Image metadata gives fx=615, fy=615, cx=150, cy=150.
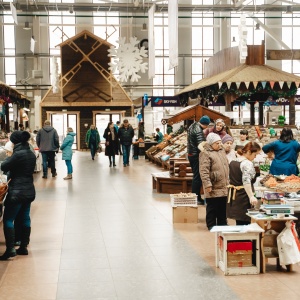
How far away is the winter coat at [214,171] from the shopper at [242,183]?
2.01 feet

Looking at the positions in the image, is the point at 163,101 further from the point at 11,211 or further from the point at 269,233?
the point at 269,233

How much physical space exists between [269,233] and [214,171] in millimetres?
1574

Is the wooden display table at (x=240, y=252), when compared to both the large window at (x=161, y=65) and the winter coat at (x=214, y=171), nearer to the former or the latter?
the winter coat at (x=214, y=171)

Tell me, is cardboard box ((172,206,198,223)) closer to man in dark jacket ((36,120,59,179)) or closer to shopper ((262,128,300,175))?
shopper ((262,128,300,175))

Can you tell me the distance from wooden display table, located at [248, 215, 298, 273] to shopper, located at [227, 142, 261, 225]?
41cm

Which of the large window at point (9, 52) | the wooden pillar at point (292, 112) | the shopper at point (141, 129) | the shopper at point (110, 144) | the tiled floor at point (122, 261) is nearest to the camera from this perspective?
the tiled floor at point (122, 261)

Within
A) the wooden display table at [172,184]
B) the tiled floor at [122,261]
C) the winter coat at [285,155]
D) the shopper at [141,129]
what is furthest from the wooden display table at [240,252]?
the shopper at [141,129]

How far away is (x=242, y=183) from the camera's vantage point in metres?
7.20

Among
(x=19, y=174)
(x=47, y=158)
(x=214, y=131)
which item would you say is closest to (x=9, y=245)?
(x=19, y=174)

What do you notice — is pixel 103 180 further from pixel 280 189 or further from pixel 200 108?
pixel 280 189

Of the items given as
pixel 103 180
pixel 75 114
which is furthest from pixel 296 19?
pixel 103 180

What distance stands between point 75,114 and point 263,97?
17.3 meters

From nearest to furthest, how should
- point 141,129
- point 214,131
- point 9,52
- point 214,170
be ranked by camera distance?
point 214,170, point 214,131, point 141,129, point 9,52

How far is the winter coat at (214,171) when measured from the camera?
310 inches
